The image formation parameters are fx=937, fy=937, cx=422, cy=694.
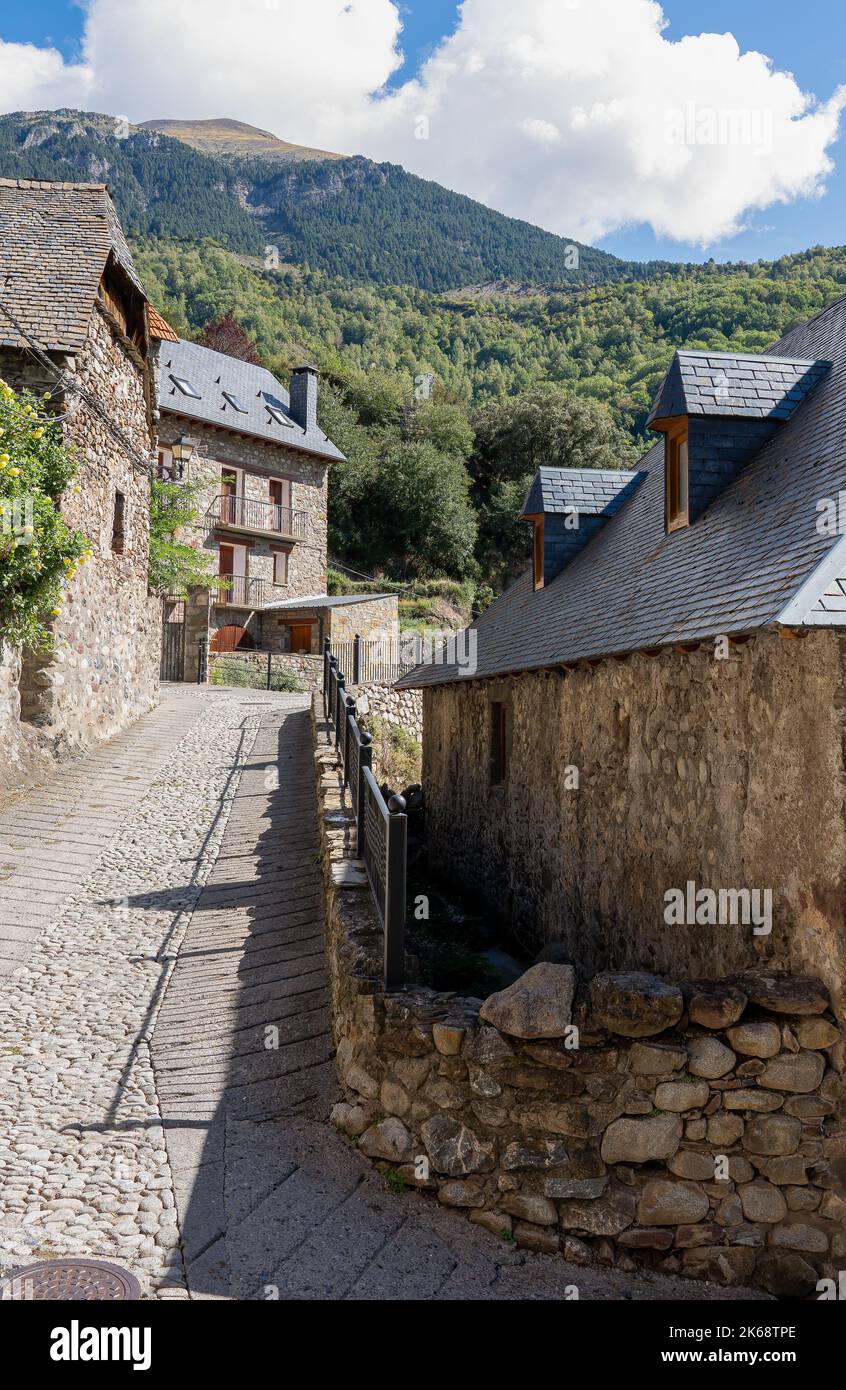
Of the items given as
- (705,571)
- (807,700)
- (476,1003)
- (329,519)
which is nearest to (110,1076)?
(476,1003)

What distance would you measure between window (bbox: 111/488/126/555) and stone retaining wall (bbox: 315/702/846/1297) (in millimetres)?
12963

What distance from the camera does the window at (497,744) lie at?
1164cm

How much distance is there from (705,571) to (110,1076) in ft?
16.1

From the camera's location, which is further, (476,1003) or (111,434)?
(111,434)

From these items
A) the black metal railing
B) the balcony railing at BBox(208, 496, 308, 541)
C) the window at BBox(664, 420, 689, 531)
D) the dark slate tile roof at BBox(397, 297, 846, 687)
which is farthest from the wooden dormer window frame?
the balcony railing at BBox(208, 496, 308, 541)

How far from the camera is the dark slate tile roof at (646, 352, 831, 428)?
25.0 ft

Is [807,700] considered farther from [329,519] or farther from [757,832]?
[329,519]

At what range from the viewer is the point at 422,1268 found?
4047 millimetres

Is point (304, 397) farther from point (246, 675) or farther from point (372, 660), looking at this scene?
point (372, 660)

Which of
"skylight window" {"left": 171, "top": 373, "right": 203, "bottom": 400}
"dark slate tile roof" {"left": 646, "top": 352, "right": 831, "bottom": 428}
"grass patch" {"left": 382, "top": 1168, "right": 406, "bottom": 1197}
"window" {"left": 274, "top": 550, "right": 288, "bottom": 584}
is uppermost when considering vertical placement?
"skylight window" {"left": 171, "top": 373, "right": 203, "bottom": 400}

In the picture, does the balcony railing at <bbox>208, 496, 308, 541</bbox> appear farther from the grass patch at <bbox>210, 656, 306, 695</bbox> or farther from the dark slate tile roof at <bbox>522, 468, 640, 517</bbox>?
the dark slate tile roof at <bbox>522, 468, 640, 517</bbox>

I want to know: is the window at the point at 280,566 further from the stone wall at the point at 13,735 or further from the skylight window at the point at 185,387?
the stone wall at the point at 13,735
